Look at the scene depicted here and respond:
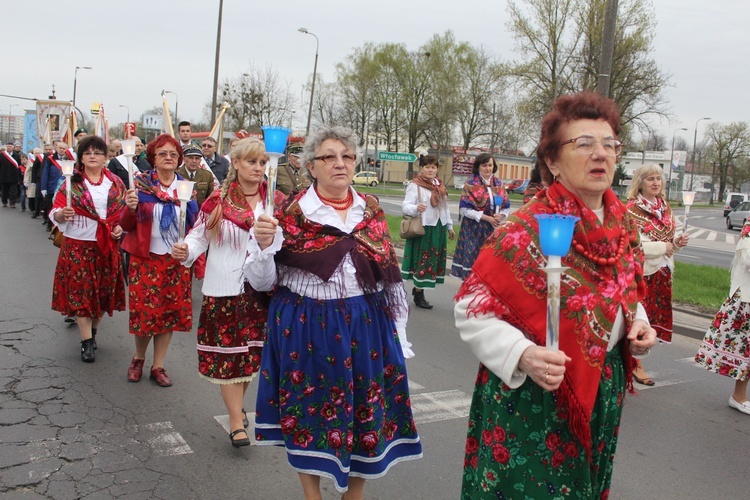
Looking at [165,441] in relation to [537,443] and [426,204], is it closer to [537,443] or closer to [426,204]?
[537,443]

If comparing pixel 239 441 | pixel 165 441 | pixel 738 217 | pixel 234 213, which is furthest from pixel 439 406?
pixel 738 217

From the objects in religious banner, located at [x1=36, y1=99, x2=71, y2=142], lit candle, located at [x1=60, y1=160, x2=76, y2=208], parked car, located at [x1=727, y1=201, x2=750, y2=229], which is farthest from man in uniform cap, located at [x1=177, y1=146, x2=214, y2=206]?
parked car, located at [x1=727, y1=201, x2=750, y2=229]

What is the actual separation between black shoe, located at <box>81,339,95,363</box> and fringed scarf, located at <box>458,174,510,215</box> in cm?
472

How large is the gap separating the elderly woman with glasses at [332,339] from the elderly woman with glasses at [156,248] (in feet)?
8.34

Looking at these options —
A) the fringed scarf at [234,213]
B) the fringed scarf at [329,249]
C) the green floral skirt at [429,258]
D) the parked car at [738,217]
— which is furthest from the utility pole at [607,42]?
the parked car at [738,217]

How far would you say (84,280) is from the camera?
6.13 metres

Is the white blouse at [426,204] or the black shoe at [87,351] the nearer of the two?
the black shoe at [87,351]

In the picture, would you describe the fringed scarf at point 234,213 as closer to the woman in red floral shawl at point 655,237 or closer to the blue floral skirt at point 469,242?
the woman in red floral shawl at point 655,237

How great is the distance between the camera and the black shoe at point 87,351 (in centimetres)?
608

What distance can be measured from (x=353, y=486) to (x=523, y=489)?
1121 mm

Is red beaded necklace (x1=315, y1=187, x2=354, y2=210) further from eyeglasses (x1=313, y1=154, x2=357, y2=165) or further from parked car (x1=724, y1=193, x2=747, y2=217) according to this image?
parked car (x1=724, y1=193, x2=747, y2=217)

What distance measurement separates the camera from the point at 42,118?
75.9 feet

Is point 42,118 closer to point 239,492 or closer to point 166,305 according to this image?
point 166,305

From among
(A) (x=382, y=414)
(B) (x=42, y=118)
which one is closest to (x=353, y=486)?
(A) (x=382, y=414)
